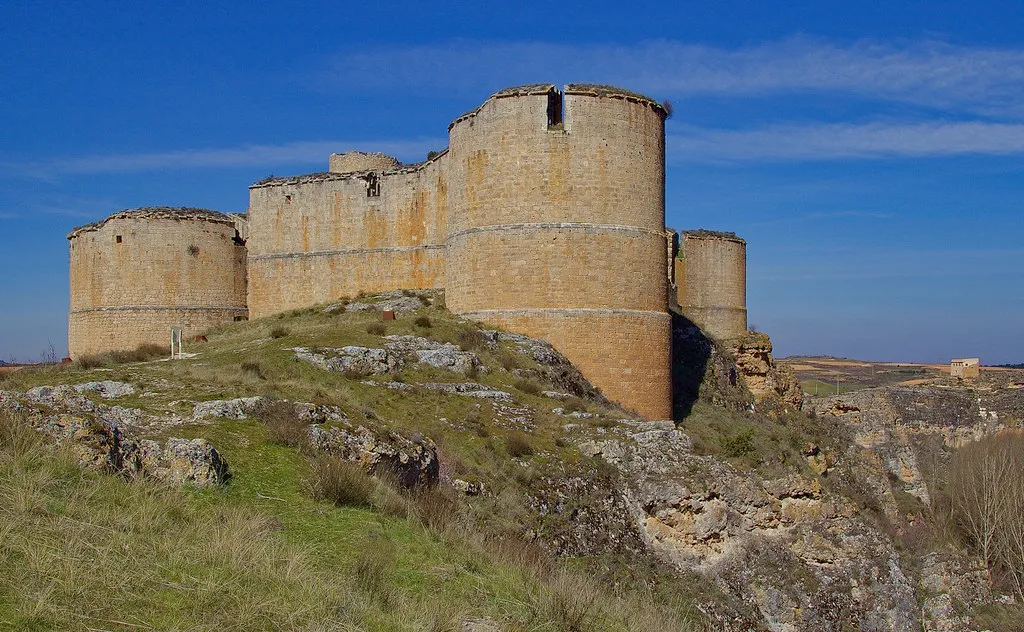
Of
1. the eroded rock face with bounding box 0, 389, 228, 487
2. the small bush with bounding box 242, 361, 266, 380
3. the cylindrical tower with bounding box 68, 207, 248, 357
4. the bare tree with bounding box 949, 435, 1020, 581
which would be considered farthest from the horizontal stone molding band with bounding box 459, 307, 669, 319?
the eroded rock face with bounding box 0, 389, 228, 487

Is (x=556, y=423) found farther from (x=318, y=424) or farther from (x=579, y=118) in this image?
(x=579, y=118)

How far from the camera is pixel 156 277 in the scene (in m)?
28.5

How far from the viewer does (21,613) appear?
18.9ft

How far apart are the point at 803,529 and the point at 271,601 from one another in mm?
10301

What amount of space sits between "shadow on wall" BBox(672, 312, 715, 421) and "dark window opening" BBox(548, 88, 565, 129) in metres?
8.57

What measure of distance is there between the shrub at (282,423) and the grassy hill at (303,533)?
0.04 metres

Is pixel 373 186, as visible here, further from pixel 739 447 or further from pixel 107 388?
pixel 739 447

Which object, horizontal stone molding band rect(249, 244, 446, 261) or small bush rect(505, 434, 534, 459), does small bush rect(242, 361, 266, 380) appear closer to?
small bush rect(505, 434, 534, 459)

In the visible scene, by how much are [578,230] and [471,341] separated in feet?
12.0

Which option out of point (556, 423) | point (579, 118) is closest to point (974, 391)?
point (579, 118)

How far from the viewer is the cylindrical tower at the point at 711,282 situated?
3475 cm

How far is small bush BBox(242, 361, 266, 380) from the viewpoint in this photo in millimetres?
15211

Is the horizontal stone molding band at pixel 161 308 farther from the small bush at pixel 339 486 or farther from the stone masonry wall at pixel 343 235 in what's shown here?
the small bush at pixel 339 486

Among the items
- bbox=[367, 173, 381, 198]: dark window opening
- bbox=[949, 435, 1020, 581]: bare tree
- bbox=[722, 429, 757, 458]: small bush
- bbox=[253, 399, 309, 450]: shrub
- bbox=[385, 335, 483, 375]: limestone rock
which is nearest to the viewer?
bbox=[253, 399, 309, 450]: shrub
